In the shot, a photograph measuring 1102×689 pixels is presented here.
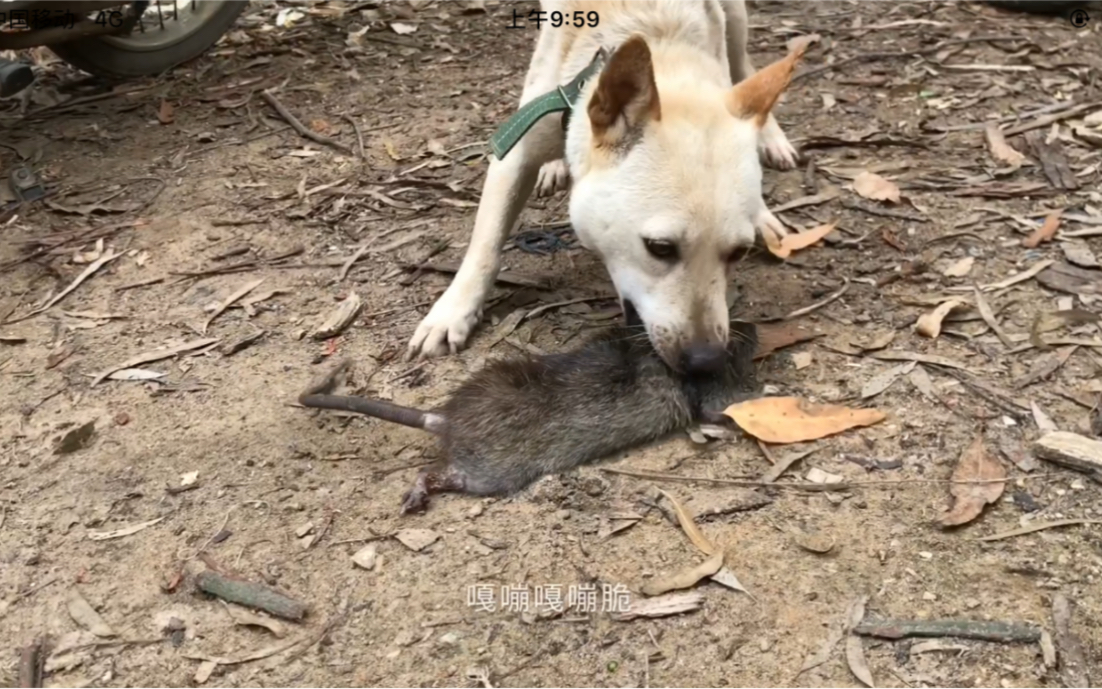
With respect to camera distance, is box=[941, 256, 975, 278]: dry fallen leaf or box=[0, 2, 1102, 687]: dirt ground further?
box=[941, 256, 975, 278]: dry fallen leaf

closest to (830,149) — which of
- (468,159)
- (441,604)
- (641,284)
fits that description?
(468,159)

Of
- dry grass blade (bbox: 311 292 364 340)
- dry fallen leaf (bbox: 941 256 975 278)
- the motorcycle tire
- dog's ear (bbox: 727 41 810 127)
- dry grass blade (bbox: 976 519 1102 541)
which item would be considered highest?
dog's ear (bbox: 727 41 810 127)

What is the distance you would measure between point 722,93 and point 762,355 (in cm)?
86

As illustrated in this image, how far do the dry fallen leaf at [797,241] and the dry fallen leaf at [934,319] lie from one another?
24.9 inches

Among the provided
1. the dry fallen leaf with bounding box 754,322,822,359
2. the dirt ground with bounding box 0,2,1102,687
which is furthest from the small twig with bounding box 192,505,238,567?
the dry fallen leaf with bounding box 754,322,822,359

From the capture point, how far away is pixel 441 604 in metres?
2.17

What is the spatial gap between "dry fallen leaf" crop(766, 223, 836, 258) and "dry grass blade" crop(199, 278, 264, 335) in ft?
6.53

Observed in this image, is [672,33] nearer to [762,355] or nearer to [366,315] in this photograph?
[762,355]

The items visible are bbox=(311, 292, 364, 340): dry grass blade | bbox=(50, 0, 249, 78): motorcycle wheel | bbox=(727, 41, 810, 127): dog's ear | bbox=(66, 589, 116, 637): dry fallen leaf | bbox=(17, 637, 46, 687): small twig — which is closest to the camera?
bbox=(17, 637, 46, 687): small twig

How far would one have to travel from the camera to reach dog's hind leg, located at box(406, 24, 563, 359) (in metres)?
3.20

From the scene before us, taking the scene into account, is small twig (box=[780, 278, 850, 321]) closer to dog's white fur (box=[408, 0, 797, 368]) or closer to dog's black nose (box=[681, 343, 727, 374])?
dog's white fur (box=[408, 0, 797, 368])

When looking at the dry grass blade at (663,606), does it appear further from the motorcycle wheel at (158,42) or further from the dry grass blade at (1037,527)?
the motorcycle wheel at (158,42)

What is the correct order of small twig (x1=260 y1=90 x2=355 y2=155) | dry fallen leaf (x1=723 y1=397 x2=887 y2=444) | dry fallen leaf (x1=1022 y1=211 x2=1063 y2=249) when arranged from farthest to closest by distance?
1. small twig (x1=260 y1=90 x2=355 y2=155)
2. dry fallen leaf (x1=1022 y1=211 x2=1063 y2=249)
3. dry fallen leaf (x1=723 y1=397 x2=887 y2=444)

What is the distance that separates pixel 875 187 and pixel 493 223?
67.5 inches
